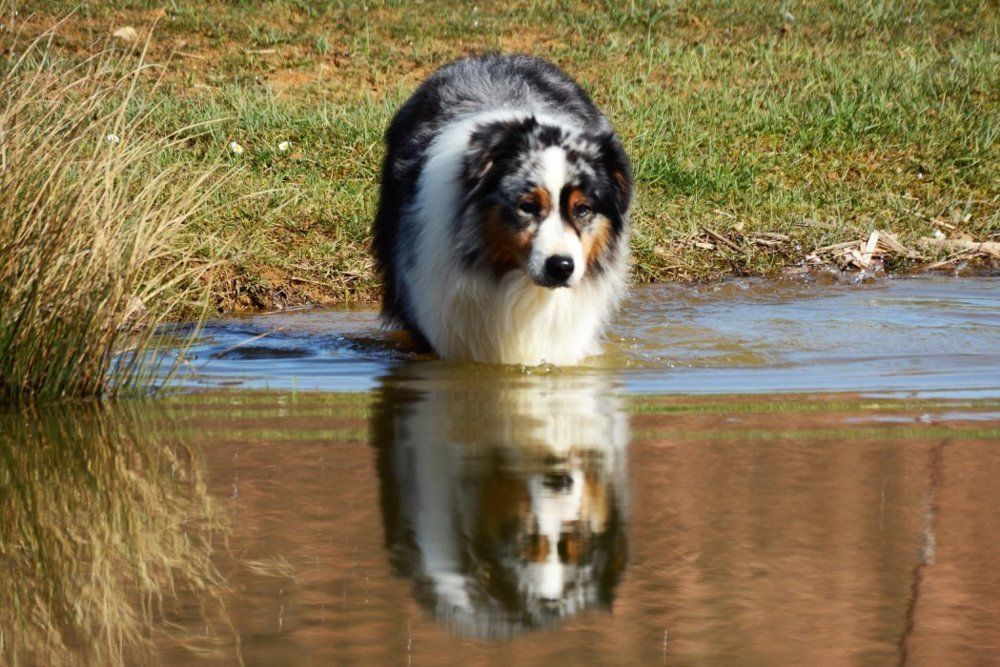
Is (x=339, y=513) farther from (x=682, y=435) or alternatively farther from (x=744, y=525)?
(x=682, y=435)

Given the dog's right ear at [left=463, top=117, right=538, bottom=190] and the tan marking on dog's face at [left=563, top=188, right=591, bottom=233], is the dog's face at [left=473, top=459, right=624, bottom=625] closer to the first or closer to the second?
the tan marking on dog's face at [left=563, top=188, right=591, bottom=233]

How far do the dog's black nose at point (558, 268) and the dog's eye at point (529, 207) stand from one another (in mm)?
238

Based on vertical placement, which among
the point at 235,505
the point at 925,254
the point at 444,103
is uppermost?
the point at 444,103

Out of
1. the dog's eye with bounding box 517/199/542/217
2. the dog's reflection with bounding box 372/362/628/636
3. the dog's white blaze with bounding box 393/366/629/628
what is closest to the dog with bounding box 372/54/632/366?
the dog's eye with bounding box 517/199/542/217

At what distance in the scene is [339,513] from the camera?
3.51 m

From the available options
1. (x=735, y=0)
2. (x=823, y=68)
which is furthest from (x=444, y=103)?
(x=735, y=0)

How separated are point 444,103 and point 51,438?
297 centimetres

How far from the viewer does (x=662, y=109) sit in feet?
34.6

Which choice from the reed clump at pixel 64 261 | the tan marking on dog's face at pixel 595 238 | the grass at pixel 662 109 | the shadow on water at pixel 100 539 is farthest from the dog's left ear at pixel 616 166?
the shadow on water at pixel 100 539

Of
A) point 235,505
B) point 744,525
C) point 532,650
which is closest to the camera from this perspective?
point 532,650

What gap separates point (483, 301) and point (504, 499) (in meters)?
2.50

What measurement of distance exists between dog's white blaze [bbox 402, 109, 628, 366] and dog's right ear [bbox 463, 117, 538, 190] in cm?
18

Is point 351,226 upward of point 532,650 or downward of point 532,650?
downward

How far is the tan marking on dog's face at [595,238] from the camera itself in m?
5.83
